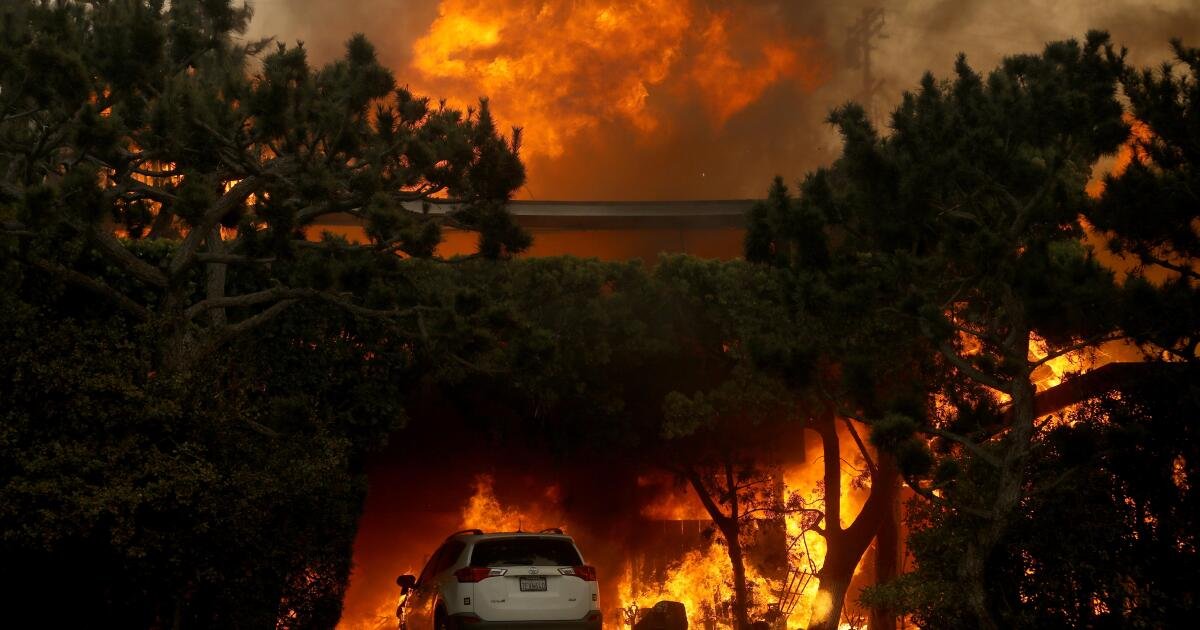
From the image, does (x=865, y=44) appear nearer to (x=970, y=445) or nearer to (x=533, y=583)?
(x=970, y=445)

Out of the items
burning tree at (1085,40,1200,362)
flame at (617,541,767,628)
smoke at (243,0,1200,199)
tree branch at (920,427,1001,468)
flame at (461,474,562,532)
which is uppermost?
smoke at (243,0,1200,199)

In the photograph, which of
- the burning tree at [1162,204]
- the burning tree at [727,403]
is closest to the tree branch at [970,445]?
the burning tree at [1162,204]

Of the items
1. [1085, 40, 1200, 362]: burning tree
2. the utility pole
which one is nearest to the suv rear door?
[1085, 40, 1200, 362]: burning tree

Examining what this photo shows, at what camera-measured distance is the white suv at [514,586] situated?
12.6 metres

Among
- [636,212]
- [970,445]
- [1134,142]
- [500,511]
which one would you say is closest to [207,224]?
[970,445]

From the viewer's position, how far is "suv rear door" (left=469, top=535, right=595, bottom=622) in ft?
41.4

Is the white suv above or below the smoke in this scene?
below

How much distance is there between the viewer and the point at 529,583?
1283 cm

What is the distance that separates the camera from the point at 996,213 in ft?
43.4

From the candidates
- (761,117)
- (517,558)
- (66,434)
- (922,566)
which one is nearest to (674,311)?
(922,566)

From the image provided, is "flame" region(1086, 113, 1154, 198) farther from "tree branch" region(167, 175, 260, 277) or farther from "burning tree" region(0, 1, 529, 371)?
"tree branch" region(167, 175, 260, 277)

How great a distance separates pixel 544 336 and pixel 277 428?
3.93 meters

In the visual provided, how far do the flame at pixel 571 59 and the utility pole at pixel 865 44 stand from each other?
21.9ft

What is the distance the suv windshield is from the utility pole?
4039cm
